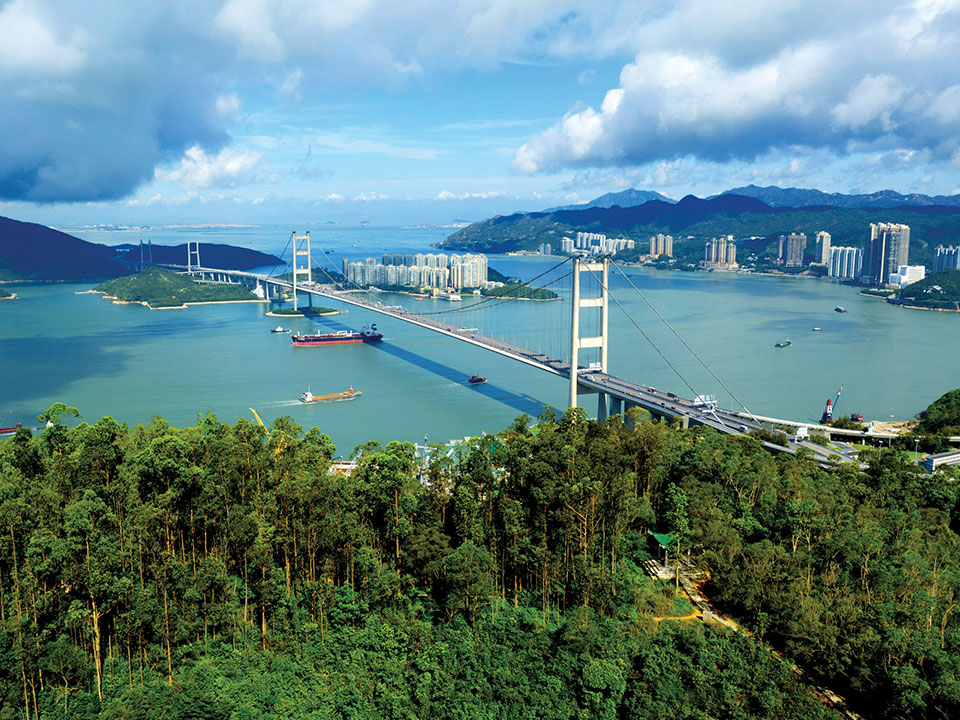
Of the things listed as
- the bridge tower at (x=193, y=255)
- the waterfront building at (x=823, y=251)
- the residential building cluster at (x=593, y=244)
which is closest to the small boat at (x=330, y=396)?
the bridge tower at (x=193, y=255)

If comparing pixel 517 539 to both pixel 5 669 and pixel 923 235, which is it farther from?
pixel 923 235

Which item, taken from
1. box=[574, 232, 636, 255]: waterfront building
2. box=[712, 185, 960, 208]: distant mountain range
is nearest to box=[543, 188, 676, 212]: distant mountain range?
box=[712, 185, 960, 208]: distant mountain range

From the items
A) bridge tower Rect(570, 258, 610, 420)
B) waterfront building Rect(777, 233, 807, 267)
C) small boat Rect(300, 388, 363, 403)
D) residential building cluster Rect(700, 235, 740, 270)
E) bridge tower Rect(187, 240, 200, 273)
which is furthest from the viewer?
residential building cluster Rect(700, 235, 740, 270)

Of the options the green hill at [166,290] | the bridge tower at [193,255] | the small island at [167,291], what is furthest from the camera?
the bridge tower at [193,255]

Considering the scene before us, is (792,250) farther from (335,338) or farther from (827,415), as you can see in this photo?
(827,415)

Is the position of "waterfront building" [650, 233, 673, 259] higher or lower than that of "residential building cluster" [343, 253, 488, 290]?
higher

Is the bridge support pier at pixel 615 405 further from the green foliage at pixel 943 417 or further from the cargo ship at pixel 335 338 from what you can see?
the cargo ship at pixel 335 338

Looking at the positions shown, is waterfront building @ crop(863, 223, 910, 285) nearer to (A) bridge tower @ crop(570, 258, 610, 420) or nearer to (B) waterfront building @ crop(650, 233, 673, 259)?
(B) waterfront building @ crop(650, 233, 673, 259)
